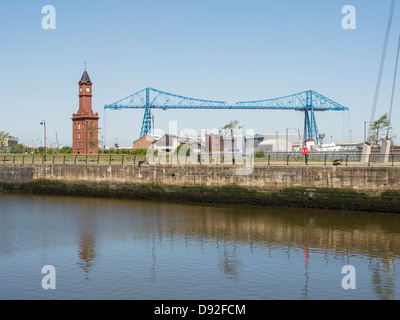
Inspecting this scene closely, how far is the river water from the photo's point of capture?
1454 centimetres

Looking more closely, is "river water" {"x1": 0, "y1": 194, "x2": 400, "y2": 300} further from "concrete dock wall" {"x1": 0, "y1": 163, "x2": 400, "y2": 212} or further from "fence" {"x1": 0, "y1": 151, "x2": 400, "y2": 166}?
"fence" {"x1": 0, "y1": 151, "x2": 400, "y2": 166}

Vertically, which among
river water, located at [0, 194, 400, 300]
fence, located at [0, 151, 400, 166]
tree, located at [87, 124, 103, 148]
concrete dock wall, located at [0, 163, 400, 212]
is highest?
tree, located at [87, 124, 103, 148]

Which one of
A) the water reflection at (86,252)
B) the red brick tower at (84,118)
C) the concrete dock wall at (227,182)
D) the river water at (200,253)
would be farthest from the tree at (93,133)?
the water reflection at (86,252)

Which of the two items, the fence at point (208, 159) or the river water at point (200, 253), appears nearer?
the river water at point (200, 253)

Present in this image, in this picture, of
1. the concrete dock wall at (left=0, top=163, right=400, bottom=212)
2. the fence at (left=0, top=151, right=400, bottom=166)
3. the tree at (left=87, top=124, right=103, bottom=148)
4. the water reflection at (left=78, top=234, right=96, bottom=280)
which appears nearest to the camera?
the water reflection at (left=78, top=234, right=96, bottom=280)

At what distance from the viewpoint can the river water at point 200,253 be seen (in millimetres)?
14539

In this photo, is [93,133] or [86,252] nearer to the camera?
[86,252]

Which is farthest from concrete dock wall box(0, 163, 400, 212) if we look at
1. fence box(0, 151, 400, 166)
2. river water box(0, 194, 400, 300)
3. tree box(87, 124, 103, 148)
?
tree box(87, 124, 103, 148)

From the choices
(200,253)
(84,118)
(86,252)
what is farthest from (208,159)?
(84,118)

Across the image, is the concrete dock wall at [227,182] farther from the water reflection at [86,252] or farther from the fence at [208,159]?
the water reflection at [86,252]

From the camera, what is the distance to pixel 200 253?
19188 mm

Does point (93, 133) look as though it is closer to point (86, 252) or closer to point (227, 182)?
point (227, 182)

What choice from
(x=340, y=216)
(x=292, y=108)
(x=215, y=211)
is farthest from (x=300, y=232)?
(x=292, y=108)
